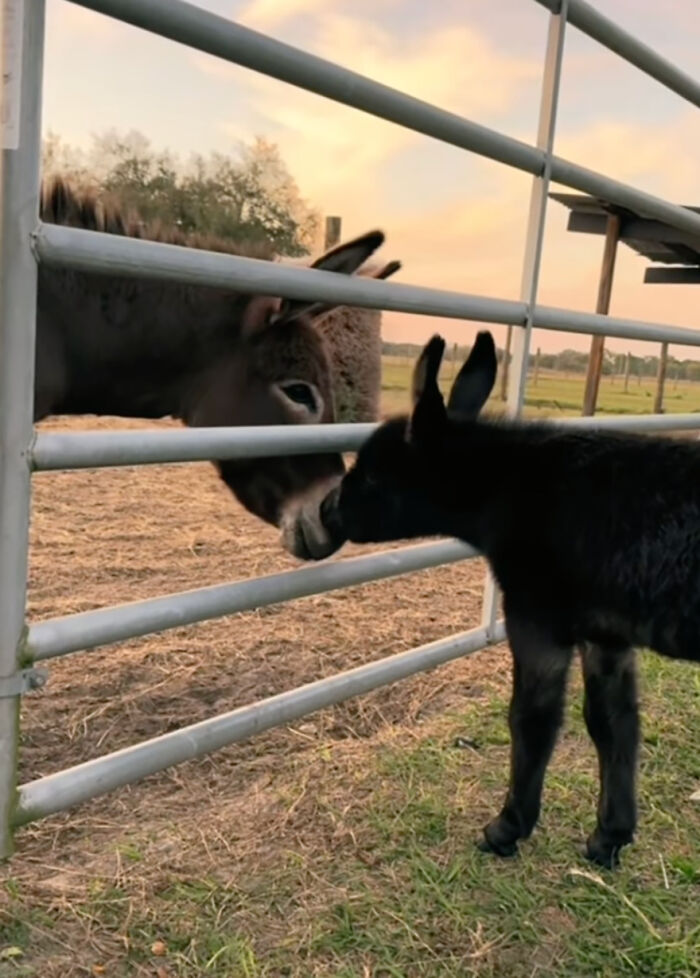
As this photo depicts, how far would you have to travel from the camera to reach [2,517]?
163 cm

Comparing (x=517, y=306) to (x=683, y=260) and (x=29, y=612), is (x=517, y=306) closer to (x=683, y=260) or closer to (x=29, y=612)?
(x=29, y=612)

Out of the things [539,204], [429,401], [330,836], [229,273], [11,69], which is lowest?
A: [330,836]

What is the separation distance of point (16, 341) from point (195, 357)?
115cm

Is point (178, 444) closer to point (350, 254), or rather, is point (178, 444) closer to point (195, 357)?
point (350, 254)

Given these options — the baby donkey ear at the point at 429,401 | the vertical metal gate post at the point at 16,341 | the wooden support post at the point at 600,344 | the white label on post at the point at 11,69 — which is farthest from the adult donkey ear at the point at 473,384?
the wooden support post at the point at 600,344

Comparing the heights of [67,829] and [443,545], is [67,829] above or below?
below

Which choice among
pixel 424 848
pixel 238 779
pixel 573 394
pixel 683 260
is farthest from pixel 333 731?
pixel 573 394

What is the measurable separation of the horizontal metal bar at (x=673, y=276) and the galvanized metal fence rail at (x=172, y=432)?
770cm

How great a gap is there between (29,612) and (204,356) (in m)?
1.52

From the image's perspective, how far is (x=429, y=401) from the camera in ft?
6.99

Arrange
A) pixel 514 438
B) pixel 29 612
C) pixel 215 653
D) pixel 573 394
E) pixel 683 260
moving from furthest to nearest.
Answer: pixel 573 394
pixel 683 260
pixel 29 612
pixel 215 653
pixel 514 438

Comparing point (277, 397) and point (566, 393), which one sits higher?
point (277, 397)

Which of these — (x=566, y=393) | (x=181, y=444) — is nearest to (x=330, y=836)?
(x=181, y=444)

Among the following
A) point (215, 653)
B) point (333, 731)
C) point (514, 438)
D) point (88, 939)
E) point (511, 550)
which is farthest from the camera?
point (215, 653)
